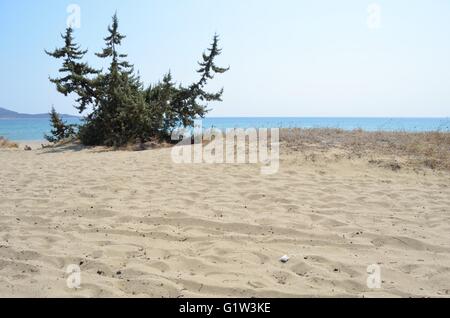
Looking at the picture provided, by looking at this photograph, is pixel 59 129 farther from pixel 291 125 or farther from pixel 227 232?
pixel 227 232

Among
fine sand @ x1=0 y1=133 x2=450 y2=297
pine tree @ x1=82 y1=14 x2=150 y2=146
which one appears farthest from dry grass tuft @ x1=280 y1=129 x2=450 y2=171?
pine tree @ x1=82 y1=14 x2=150 y2=146

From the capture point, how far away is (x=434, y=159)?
27.0 ft

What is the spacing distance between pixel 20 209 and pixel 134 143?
7961 millimetres

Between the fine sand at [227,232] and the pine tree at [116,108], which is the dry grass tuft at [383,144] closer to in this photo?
the fine sand at [227,232]

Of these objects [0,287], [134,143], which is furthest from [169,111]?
[0,287]

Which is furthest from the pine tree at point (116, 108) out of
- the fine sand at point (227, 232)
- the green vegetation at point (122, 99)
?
the fine sand at point (227, 232)

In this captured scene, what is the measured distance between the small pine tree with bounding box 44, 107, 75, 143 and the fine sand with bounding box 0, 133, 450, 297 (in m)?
8.73

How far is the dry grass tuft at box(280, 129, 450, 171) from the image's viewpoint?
828 cm

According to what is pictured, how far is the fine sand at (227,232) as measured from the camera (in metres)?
3.29

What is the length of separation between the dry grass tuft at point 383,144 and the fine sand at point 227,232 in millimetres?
591

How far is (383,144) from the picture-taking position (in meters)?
9.80

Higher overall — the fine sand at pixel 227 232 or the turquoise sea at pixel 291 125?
the turquoise sea at pixel 291 125

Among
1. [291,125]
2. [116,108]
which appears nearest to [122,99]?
[116,108]
